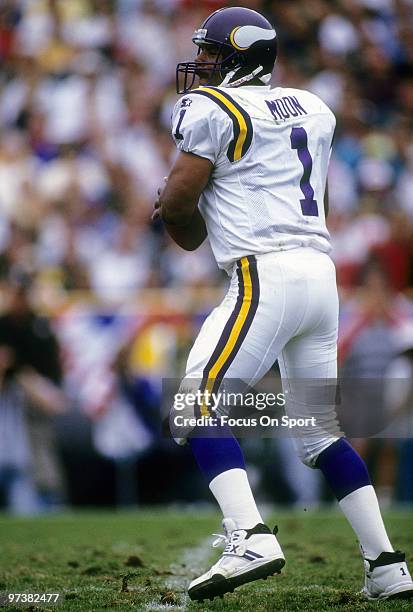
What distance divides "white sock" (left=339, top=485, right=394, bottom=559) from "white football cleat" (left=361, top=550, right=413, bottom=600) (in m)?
0.03

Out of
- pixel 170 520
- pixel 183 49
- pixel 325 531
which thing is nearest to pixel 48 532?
pixel 170 520

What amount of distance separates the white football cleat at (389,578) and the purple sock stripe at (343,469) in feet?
0.84

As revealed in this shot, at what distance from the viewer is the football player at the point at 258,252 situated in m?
3.67

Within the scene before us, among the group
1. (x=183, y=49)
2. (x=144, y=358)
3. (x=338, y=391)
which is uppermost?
(x=183, y=49)

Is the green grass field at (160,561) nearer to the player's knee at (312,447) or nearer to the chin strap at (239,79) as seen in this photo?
the player's knee at (312,447)

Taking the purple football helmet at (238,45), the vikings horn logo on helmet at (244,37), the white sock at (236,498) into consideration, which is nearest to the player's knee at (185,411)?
the white sock at (236,498)

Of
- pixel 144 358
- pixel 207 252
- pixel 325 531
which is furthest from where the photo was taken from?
pixel 207 252

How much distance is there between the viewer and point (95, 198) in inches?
380

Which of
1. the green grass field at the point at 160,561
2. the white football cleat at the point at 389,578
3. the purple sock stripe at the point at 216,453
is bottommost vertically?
the green grass field at the point at 160,561

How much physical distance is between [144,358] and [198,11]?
4.03 metres

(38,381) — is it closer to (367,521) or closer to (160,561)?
(160,561)

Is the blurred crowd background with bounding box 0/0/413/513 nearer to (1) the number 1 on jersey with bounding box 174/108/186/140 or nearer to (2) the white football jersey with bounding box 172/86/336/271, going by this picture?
(2) the white football jersey with bounding box 172/86/336/271

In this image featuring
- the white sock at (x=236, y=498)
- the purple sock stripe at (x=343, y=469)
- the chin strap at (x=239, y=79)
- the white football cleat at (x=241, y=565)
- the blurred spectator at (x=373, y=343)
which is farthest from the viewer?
the blurred spectator at (x=373, y=343)

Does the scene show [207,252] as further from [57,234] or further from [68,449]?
[68,449]
